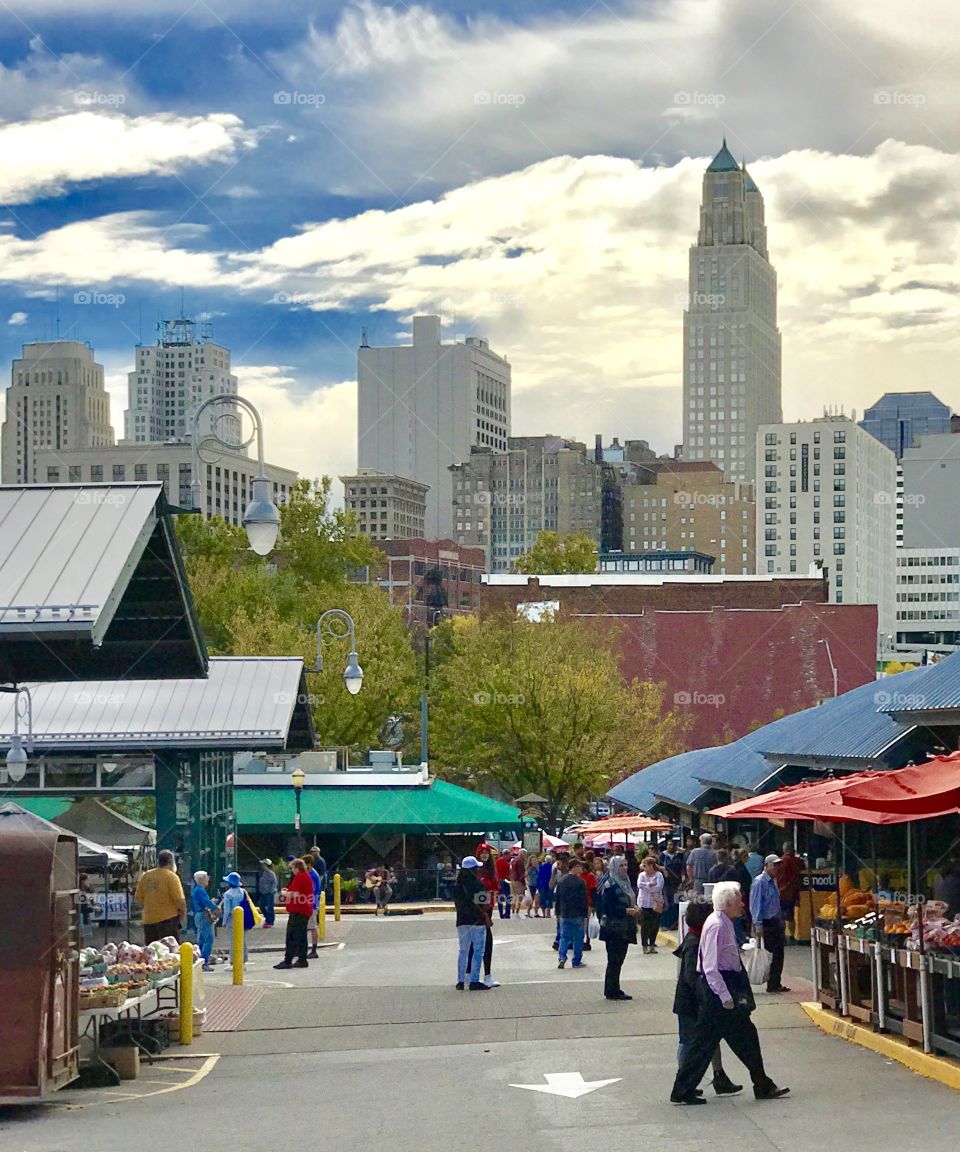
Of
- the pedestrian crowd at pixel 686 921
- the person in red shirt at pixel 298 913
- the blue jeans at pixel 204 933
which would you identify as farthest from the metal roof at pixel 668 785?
the blue jeans at pixel 204 933

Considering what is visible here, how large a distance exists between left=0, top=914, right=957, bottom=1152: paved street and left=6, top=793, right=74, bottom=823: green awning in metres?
9.89

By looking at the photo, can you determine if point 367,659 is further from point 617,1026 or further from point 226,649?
point 617,1026

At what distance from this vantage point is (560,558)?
146m

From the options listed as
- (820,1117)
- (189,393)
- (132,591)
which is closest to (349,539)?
(189,393)

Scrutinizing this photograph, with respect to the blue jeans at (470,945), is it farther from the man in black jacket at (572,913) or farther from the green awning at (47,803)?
the green awning at (47,803)

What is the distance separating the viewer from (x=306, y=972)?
997 inches

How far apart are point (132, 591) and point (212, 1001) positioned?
6.21 metres

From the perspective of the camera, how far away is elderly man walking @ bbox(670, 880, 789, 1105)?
40.8ft

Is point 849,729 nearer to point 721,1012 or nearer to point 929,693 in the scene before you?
point 929,693

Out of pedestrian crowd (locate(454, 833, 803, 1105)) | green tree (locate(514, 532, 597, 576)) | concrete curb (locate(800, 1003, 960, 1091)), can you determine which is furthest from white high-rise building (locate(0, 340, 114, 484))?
concrete curb (locate(800, 1003, 960, 1091))

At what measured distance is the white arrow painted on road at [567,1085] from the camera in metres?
13.5

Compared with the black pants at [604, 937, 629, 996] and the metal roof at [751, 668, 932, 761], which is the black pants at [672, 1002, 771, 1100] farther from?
the metal roof at [751, 668, 932, 761]

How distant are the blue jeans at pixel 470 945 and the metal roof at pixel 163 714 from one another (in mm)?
8381

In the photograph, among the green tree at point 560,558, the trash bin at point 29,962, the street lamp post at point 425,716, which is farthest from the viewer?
the green tree at point 560,558
